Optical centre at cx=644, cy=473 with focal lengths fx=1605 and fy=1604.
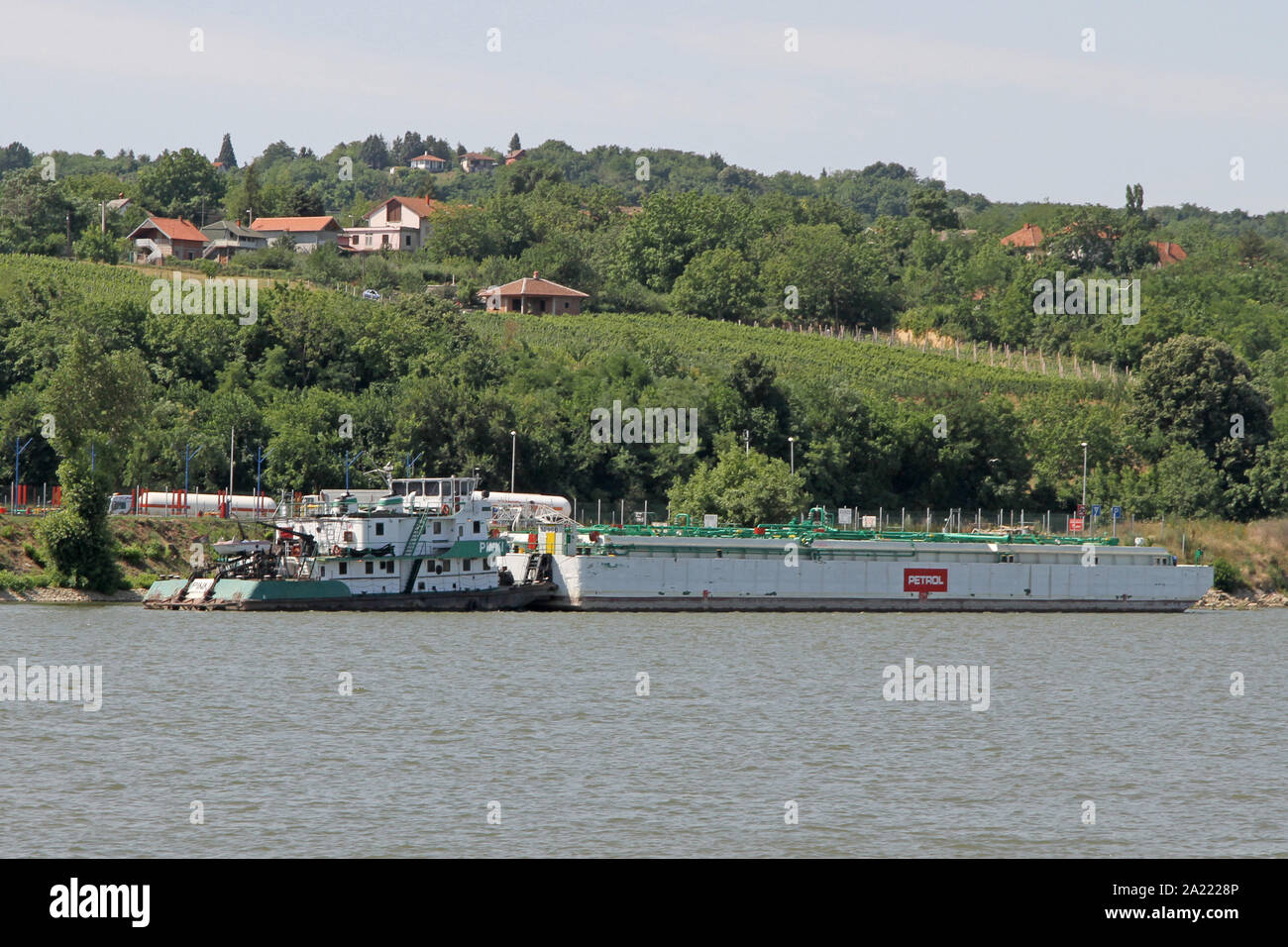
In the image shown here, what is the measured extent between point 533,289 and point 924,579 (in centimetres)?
6364

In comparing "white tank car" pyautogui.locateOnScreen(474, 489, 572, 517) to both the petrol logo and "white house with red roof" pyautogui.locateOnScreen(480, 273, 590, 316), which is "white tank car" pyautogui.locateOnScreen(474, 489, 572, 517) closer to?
the petrol logo

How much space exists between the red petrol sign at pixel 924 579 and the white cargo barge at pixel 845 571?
52 millimetres

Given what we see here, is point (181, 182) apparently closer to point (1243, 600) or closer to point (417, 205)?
point (417, 205)

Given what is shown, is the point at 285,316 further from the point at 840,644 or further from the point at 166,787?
the point at 166,787

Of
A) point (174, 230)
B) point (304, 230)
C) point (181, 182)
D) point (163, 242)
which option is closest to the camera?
point (163, 242)

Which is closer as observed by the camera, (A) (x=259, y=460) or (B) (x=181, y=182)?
(A) (x=259, y=460)

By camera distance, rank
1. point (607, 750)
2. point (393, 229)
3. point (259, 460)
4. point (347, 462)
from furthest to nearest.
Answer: point (393, 229) < point (347, 462) < point (259, 460) < point (607, 750)

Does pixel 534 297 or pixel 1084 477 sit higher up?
pixel 534 297

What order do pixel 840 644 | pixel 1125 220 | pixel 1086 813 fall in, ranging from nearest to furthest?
1. pixel 1086 813
2. pixel 840 644
3. pixel 1125 220

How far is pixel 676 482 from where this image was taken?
100 metres

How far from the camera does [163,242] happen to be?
149 m

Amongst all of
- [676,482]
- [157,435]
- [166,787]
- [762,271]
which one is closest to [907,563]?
[676,482]

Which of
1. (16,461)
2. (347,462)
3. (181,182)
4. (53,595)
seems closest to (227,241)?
(181,182)
